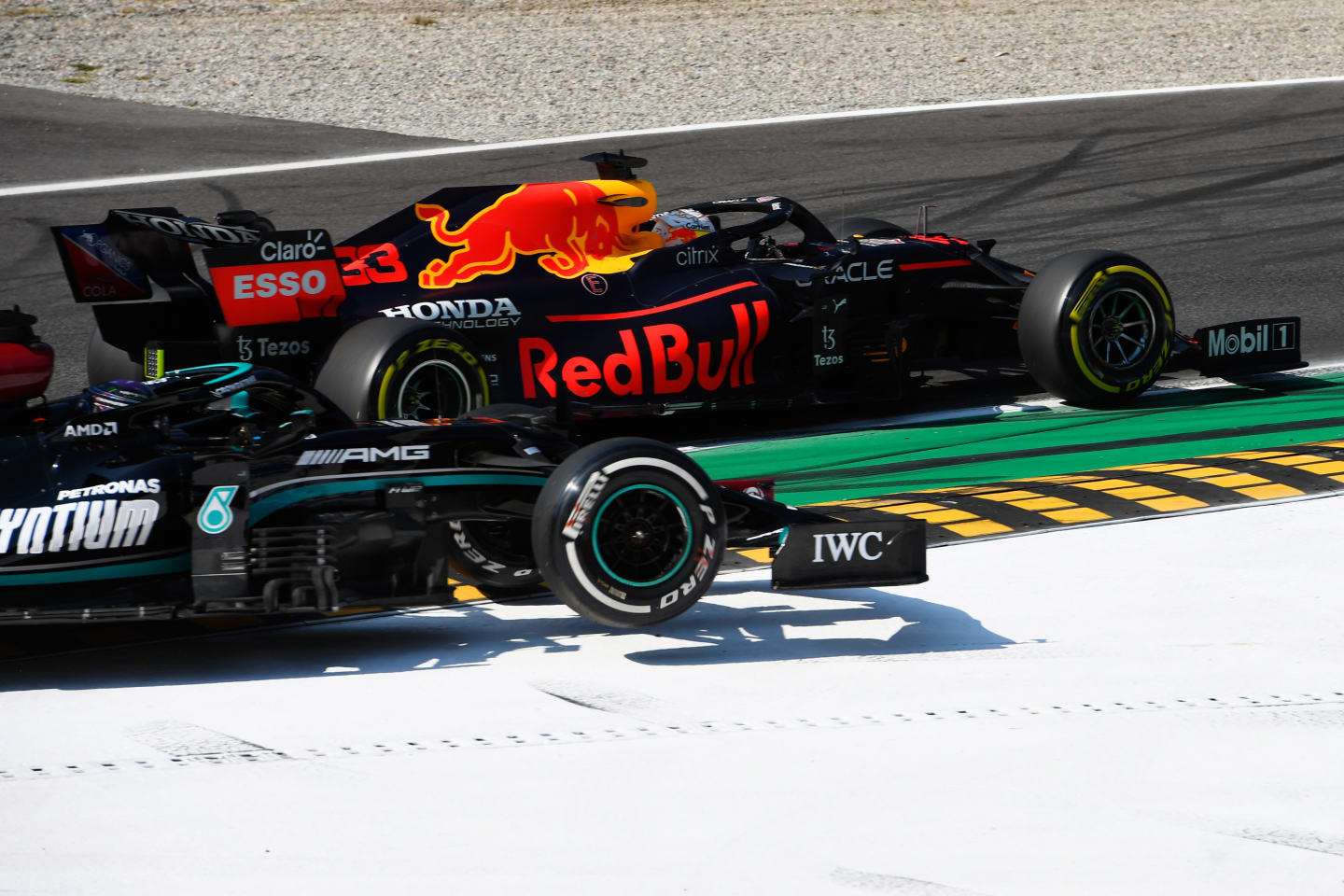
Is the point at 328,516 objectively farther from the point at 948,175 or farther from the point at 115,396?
the point at 948,175

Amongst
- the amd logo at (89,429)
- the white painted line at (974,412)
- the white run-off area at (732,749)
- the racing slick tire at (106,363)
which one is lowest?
the white run-off area at (732,749)

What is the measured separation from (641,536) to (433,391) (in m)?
3.11

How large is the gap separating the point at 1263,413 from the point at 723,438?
301cm

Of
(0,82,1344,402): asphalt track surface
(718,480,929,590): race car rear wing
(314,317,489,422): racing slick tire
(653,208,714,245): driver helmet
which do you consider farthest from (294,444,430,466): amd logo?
(0,82,1344,402): asphalt track surface

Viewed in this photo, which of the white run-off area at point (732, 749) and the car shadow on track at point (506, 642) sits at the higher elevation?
the car shadow on track at point (506, 642)

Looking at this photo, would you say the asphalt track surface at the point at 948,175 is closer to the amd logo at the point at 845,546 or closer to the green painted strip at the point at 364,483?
the green painted strip at the point at 364,483

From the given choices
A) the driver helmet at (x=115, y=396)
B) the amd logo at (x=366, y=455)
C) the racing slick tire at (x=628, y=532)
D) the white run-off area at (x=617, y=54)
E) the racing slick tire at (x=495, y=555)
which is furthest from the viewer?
the white run-off area at (x=617, y=54)

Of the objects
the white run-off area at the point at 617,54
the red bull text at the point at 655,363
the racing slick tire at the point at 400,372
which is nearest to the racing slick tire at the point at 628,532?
the racing slick tire at the point at 400,372

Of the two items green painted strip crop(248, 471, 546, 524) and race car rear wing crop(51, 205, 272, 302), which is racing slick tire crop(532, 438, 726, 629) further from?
race car rear wing crop(51, 205, 272, 302)

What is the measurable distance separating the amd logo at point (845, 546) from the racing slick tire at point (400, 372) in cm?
277

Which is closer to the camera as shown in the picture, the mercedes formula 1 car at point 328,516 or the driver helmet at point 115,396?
the mercedes formula 1 car at point 328,516

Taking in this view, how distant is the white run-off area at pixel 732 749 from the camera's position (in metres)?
4.05

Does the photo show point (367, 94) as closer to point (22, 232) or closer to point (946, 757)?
point (22, 232)

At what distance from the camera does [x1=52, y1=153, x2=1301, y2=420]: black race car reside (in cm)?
836
